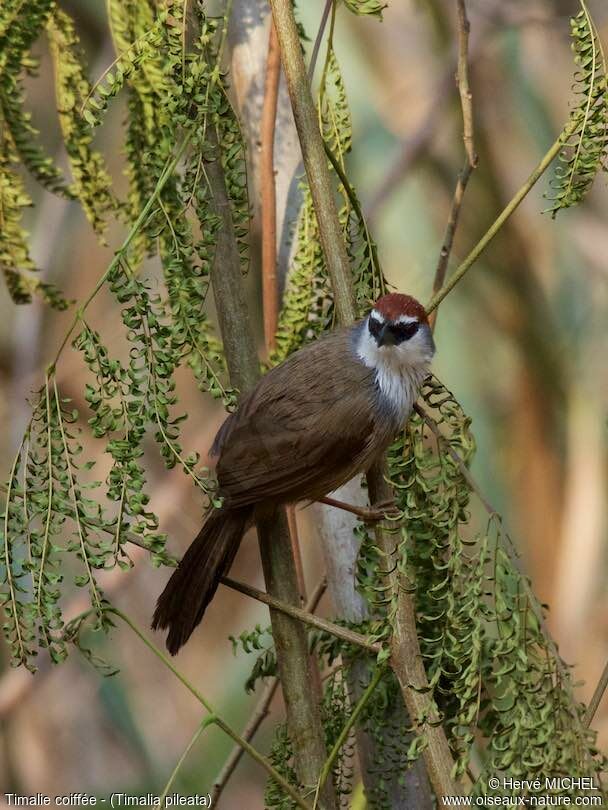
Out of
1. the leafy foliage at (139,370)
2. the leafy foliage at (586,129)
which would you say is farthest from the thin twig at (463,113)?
the leafy foliage at (139,370)

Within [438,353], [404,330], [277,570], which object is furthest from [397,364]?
[438,353]

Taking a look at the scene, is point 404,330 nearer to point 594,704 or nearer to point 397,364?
point 397,364

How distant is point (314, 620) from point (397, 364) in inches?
29.4

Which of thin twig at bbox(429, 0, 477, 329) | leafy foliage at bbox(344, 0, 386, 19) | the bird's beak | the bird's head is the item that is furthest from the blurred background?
leafy foliage at bbox(344, 0, 386, 19)

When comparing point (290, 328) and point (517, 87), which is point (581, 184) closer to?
point (290, 328)

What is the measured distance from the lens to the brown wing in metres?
1.90

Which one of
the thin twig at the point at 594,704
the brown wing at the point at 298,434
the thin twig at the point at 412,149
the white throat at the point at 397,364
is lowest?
the thin twig at the point at 594,704

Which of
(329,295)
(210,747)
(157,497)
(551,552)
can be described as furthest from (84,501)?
(551,552)

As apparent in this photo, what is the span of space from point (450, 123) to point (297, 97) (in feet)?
10.1

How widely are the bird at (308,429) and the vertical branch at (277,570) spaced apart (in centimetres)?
21

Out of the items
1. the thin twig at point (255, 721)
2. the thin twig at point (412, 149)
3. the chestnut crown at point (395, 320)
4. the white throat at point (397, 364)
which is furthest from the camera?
the thin twig at point (412, 149)

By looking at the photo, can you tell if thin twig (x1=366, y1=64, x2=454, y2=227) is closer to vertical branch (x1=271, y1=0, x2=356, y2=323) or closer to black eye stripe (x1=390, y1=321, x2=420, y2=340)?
black eye stripe (x1=390, y1=321, x2=420, y2=340)

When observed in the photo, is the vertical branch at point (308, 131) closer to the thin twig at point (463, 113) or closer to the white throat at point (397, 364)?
the thin twig at point (463, 113)

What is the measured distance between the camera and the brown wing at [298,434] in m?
1.90
